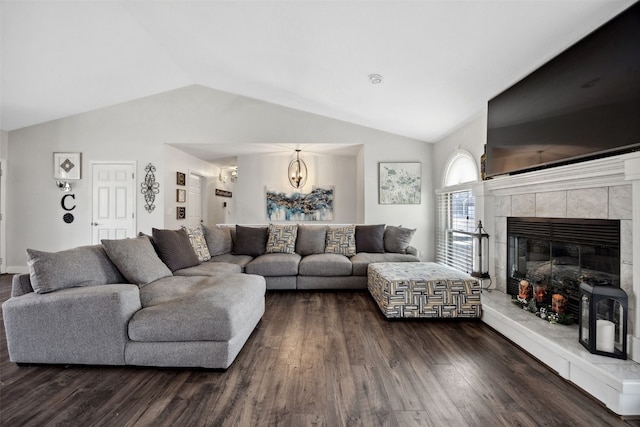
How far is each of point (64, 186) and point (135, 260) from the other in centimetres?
407

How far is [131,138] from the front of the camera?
5.25 m

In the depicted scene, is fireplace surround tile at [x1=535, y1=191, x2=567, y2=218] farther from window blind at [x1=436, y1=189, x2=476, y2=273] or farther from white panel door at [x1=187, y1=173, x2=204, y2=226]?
white panel door at [x1=187, y1=173, x2=204, y2=226]

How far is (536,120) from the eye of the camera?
95.7 inches

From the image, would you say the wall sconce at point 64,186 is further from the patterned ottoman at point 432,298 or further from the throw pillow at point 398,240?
the patterned ottoman at point 432,298

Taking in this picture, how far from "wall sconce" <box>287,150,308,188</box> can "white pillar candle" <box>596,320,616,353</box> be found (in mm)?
4683

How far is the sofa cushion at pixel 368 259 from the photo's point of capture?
13.0 feet

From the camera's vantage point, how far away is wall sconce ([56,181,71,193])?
519 cm

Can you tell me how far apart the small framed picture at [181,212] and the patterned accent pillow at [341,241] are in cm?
313

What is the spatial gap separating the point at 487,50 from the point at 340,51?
136 centimetres

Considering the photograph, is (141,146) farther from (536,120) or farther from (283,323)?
(536,120)

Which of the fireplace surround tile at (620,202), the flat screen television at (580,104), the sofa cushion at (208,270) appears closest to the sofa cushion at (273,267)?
the sofa cushion at (208,270)

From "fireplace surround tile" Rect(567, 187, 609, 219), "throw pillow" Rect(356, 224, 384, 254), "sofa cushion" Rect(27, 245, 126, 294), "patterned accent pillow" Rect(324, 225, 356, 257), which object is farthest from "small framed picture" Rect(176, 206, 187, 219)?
"fireplace surround tile" Rect(567, 187, 609, 219)

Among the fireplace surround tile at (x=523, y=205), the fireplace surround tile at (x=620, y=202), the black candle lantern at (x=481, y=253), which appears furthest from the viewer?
the black candle lantern at (x=481, y=253)

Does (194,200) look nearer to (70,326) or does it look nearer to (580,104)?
(70,326)
